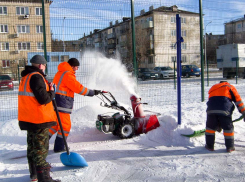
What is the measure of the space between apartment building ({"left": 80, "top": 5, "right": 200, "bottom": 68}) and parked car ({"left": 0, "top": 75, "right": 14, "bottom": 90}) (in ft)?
23.7

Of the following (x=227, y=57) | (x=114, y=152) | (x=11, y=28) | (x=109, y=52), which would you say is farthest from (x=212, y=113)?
(x=227, y=57)

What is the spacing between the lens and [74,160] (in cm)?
420

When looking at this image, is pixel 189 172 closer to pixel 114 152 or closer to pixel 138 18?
pixel 114 152

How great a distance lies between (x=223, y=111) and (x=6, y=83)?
1319 cm

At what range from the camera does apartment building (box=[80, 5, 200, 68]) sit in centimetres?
852

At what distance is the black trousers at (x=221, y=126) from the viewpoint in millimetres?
4828

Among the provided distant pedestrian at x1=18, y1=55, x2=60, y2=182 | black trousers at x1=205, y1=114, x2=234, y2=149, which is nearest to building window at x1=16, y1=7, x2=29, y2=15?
distant pedestrian at x1=18, y1=55, x2=60, y2=182

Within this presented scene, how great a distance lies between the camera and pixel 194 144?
533 cm

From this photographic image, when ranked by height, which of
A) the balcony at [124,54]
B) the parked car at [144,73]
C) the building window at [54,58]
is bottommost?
the parked car at [144,73]

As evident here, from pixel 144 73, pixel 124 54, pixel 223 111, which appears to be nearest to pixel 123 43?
pixel 124 54

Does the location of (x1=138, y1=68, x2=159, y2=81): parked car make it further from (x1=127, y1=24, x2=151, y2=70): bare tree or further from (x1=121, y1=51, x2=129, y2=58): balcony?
(x1=121, y1=51, x2=129, y2=58): balcony

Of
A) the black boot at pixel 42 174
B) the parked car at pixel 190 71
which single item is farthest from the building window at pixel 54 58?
the parked car at pixel 190 71

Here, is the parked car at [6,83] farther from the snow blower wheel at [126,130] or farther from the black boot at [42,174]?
the black boot at [42,174]

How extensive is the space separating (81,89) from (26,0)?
458cm
